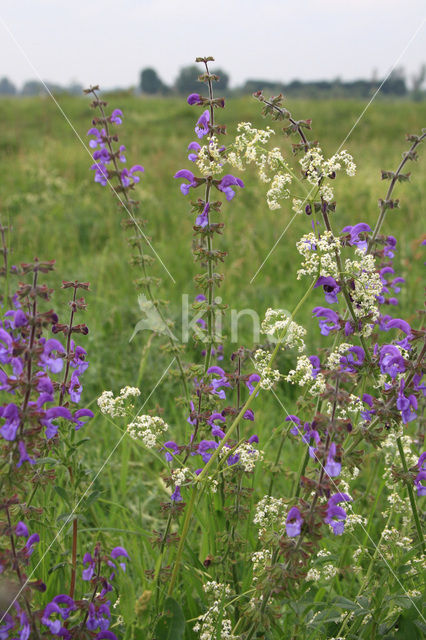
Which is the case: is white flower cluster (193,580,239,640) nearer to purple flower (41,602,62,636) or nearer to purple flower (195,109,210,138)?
purple flower (41,602,62,636)

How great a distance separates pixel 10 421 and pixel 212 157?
102cm

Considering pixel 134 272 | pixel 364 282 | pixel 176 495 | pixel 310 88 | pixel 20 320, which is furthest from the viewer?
pixel 310 88

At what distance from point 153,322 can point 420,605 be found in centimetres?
161

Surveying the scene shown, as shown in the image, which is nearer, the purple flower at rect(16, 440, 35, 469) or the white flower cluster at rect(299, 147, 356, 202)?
the purple flower at rect(16, 440, 35, 469)

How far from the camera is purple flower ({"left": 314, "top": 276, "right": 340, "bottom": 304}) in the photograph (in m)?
1.65

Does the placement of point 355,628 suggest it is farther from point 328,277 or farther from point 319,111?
point 319,111

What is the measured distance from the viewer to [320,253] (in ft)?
5.40

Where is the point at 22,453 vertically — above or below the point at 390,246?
below

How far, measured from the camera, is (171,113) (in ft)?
62.0

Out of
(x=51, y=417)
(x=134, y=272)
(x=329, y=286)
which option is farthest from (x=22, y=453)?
(x=134, y=272)

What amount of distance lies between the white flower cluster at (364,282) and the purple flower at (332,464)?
0.50 meters

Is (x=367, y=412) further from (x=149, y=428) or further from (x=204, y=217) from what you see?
(x=204, y=217)

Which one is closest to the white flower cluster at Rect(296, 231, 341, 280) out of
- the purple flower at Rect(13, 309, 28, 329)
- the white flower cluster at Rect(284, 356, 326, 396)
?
the white flower cluster at Rect(284, 356, 326, 396)

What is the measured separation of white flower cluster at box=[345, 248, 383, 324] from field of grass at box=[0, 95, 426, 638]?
0.60 meters
